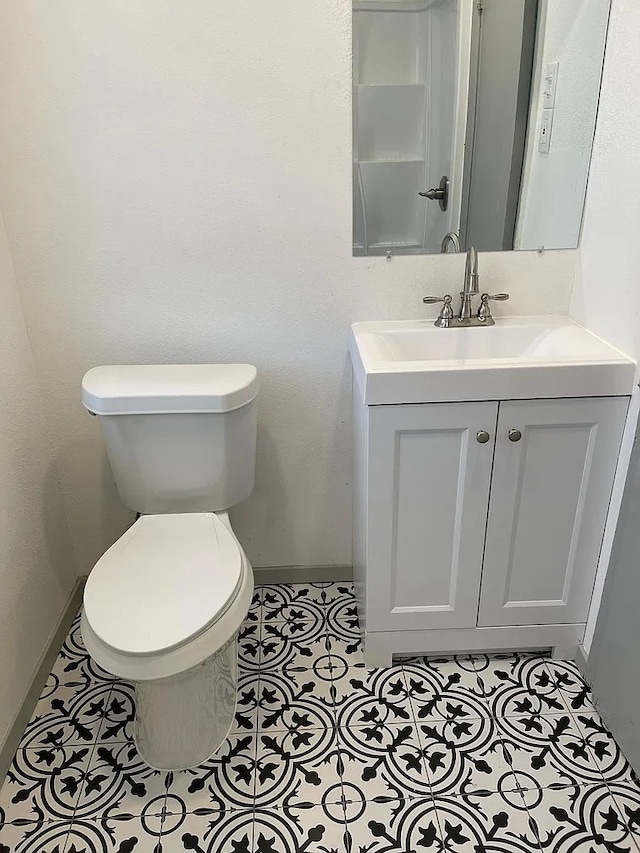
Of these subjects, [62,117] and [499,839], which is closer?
[499,839]

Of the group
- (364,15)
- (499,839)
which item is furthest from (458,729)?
(364,15)

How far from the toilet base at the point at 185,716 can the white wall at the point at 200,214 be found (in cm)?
65

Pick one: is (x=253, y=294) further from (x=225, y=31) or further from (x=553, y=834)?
(x=553, y=834)

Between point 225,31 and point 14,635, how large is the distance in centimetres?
156

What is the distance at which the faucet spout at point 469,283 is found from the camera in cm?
157

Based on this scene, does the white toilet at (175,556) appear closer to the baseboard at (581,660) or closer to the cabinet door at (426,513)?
the cabinet door at (426,513)

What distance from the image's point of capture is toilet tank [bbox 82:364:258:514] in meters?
1.51

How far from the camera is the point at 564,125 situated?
1538mm

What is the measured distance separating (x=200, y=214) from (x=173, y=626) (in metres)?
1.02

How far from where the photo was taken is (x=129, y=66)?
4.74 ft

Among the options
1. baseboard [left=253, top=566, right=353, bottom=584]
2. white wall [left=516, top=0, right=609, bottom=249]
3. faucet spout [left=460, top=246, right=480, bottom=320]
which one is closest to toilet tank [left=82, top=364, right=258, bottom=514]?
baseboard [left=253, top=566, right=353, bottom=584]

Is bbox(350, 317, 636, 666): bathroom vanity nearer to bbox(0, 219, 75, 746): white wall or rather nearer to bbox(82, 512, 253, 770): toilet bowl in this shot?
bbox(82, 512, 253, 770): toilet bowl

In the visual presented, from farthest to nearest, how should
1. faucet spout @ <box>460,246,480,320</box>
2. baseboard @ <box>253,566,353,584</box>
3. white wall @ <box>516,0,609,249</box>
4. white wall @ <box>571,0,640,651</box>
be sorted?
baseboard @ <box>253,566,353,584</box>
faucet spout @ <box>460,246,480,320</box>
white wall @ <box>516,0,609,249</box>
white wall @ <box>571,0,640,651</box>

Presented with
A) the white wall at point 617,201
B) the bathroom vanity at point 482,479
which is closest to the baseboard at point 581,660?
the bathroom vanity at point 482,479
